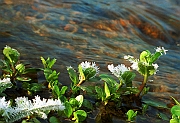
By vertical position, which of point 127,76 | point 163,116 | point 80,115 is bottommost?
point 163,116

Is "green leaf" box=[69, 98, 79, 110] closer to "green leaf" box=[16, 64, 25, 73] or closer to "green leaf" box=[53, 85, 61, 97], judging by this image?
"green leaf" box=[53, 85, 61, 97]

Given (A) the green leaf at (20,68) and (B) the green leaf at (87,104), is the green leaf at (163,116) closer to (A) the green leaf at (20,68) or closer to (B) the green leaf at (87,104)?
(B) the green leaf at (87,104)

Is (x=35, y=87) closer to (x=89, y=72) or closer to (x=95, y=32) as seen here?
(x=89, y=72)

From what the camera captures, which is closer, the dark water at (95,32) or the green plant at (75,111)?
the green plant at (75,111)

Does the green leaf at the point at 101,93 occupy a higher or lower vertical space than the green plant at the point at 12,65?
lower

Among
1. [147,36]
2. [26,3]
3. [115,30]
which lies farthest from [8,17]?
[147,36]

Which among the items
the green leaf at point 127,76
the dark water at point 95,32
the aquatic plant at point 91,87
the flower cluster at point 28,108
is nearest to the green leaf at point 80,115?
the aquatic plant at point 91,87

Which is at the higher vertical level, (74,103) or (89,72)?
(89,72)

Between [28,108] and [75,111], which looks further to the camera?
[75,111]

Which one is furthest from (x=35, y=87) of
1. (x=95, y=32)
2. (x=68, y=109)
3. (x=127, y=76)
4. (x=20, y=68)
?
(x=95, y=32)
